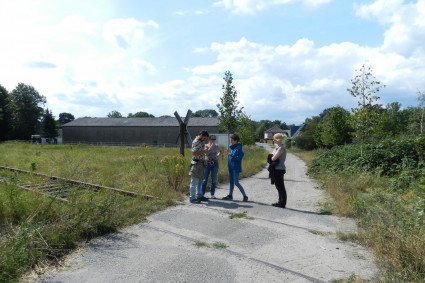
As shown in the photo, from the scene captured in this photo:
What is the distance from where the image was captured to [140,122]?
82.9 m

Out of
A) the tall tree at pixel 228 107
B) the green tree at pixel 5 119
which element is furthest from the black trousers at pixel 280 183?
the green tree at pixel 5 119

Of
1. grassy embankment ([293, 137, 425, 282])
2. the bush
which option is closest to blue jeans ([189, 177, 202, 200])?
grassy embankment ([293, 137, 425, 282])

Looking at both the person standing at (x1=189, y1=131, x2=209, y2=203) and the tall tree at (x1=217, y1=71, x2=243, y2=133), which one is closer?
the person standing at (x1=189, y1=131, x2=209, y2=203)

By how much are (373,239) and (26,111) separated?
91.1 metres

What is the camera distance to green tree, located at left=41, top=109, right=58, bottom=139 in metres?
87.8

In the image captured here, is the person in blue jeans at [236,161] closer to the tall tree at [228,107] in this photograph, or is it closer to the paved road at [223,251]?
the paved road at [223,251]

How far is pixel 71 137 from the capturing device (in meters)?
86.6

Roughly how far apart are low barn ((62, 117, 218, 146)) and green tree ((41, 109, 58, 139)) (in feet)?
11.3

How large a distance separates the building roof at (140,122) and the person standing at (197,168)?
2558 inches

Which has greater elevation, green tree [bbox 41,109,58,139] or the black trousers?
green tree [bbox 41,109,58,139]

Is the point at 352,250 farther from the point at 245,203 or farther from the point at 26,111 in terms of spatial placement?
the point at 26,111

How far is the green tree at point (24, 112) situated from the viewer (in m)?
83.3

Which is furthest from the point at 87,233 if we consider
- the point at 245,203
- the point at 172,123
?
the point at 172,123

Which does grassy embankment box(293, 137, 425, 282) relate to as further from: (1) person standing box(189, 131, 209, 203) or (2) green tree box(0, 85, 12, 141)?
(2) green tree box(0, 85, 12, 141)
